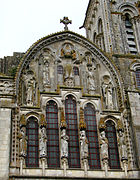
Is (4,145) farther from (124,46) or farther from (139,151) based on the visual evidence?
(124,46)

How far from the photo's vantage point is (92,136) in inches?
845

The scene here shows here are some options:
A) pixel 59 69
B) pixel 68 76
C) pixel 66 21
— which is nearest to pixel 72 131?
pixel 68 76

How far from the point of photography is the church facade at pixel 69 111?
1994 cm

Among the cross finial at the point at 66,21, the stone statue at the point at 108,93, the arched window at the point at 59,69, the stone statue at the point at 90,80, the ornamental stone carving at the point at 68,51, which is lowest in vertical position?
the stone statue at the point at 108,93

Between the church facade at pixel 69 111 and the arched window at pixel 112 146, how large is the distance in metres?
0.05

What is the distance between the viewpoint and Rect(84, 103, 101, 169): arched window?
20672 mm

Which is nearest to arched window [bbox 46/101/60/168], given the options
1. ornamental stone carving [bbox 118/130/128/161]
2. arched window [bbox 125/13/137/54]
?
ornamental stone carving [bbox 118/130/128/161]

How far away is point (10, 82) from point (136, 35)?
11.2m

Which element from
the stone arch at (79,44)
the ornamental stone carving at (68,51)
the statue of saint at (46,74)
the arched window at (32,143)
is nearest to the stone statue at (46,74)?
the statue of saint at (46,74)

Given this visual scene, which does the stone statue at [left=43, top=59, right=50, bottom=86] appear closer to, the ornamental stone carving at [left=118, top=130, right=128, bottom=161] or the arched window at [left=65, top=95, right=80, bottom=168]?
the arched window at [left=65, top=95, right=80, bottom=168]

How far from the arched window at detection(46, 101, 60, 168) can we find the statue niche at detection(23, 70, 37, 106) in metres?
0.97

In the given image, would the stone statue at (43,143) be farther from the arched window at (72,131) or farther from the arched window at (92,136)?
the arched window at (92,136)

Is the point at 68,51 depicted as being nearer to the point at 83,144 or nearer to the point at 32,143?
the point at 83,144

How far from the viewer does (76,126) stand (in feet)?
70.8
